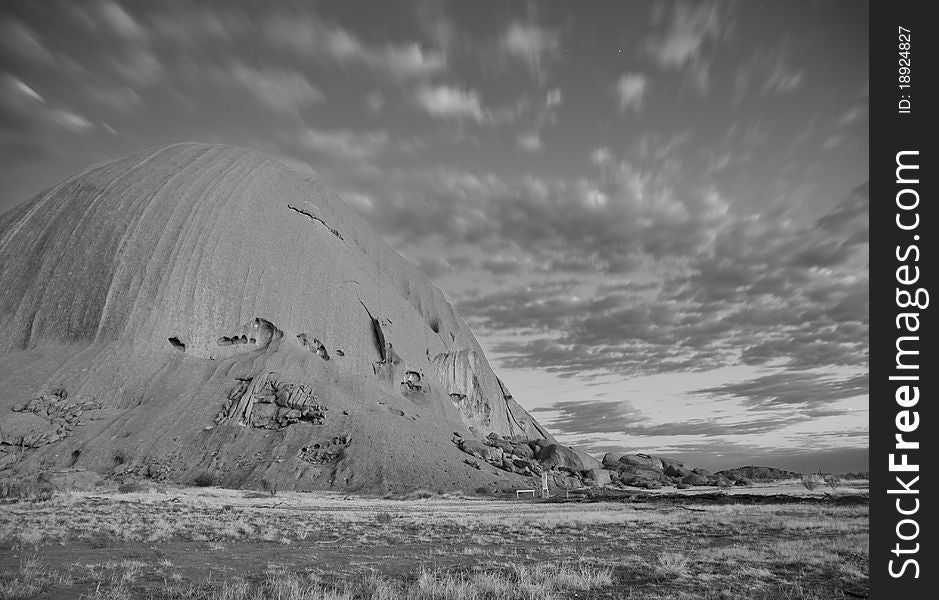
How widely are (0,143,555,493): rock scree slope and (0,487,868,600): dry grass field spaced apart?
117 feet

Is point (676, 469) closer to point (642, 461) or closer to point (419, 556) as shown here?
point (642, 461)

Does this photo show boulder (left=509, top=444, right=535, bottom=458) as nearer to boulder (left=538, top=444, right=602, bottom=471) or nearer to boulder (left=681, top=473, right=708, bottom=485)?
boulder (left=538, top=444, right=602, bottom=471)

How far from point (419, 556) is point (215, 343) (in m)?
68.1

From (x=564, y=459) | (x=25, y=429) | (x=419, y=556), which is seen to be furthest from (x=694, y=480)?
(x=25, y=429)

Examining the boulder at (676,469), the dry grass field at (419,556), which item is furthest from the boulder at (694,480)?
the dry grass field at (419,556)

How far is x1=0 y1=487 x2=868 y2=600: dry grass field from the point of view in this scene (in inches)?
385

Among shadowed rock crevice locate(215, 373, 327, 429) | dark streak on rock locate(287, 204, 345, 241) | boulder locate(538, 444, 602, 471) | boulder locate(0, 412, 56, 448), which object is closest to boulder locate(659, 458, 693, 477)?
boulder locate(538, 444, 602, 471)

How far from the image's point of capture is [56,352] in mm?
67812

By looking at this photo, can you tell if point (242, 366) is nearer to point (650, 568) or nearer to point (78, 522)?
point (78, 522)

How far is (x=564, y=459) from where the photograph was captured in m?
80.6

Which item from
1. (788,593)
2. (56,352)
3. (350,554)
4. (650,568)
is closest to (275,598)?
(350,554)

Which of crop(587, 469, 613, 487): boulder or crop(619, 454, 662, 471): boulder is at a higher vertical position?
crop(619, 454, 662, 471): boulder

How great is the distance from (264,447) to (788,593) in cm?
5903

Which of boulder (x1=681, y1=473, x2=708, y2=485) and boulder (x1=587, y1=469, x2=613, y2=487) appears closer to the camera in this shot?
boulder (x1=587, y1=469, x2=613, y2=487)
